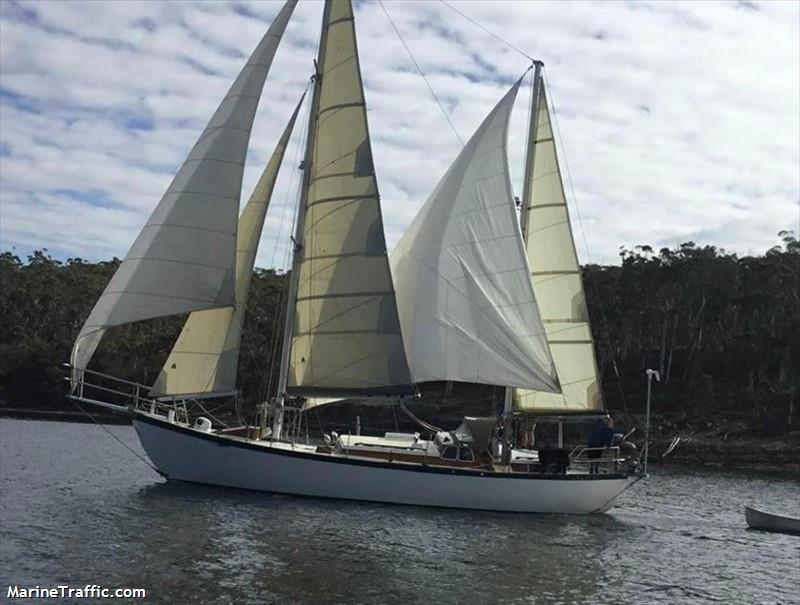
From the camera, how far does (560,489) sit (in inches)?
1167

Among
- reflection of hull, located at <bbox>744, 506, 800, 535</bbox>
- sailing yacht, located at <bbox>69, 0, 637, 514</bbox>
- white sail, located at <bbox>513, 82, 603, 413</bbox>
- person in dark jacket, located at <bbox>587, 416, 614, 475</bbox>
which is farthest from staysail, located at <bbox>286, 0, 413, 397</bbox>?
reflection of hull, located at <bbox>744, 506, 800, 535</bbox>

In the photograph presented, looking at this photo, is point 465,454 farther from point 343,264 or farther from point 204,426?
point 204,426

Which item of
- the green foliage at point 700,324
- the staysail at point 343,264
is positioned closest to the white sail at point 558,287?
the staysail at point 343,264

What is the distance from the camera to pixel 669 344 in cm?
8131

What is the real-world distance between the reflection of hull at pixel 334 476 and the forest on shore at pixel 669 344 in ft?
118

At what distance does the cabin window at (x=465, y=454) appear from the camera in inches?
1158

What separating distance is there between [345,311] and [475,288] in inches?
170

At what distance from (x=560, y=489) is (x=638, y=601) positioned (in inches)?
405

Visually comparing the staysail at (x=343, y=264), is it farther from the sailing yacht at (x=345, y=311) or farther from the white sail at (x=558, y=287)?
the white sail at (x=558, y=287)

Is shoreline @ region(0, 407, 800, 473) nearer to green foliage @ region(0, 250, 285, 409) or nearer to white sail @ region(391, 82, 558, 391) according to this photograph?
green foliage @ region(0, 250, 285, 409)

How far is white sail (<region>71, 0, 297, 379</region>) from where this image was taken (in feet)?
89.4

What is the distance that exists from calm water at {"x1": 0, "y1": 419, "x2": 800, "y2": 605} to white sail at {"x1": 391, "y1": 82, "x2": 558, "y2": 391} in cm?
475

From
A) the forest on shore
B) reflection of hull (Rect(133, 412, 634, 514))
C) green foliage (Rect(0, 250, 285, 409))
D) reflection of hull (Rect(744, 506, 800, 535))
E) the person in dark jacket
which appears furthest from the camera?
green foliage (Rect(0, 250, 285, 409))

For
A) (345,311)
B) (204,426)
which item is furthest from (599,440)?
(204,426)
